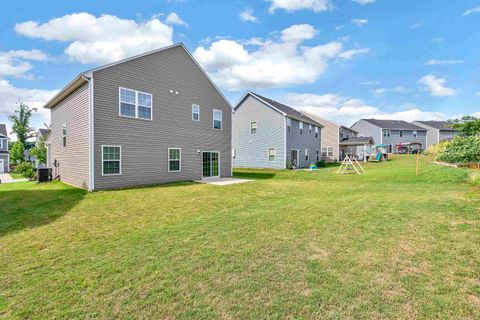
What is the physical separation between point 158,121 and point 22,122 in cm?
4936

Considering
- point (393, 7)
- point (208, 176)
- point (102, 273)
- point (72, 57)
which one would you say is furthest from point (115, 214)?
Result: point (393, 7)

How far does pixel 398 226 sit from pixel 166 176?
469 inches

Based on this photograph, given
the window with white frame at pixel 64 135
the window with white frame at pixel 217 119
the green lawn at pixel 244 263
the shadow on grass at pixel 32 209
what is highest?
the window with white frame at pixel 217 119

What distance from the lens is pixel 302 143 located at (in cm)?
2730

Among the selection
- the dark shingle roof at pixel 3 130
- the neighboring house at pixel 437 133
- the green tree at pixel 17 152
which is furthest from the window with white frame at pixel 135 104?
the neighboring house at pixel 437 133

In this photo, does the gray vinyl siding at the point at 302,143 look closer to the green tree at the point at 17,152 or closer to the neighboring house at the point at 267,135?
the neighboring house at the point at 267,135

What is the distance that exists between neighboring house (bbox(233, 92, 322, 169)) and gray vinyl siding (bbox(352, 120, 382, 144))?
27.1m

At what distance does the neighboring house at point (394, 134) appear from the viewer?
157ft

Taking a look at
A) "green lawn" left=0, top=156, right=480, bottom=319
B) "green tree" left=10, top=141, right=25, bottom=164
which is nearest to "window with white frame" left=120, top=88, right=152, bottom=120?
"green lawn" left=0, top=156, right=480, bottom=319

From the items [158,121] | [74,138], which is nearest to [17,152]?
[74,138]

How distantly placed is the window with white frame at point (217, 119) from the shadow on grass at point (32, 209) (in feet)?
30.6

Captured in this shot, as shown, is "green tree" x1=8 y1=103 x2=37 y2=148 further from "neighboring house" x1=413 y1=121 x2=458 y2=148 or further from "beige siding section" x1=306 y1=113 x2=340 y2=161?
"neighboring house" x1=413 y1=121 x2=458 y2=148

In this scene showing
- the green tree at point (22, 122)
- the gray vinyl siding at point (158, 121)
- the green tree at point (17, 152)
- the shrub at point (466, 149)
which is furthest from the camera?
the green tree at point (22, 122)

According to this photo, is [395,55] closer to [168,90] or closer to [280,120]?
[280,120]
